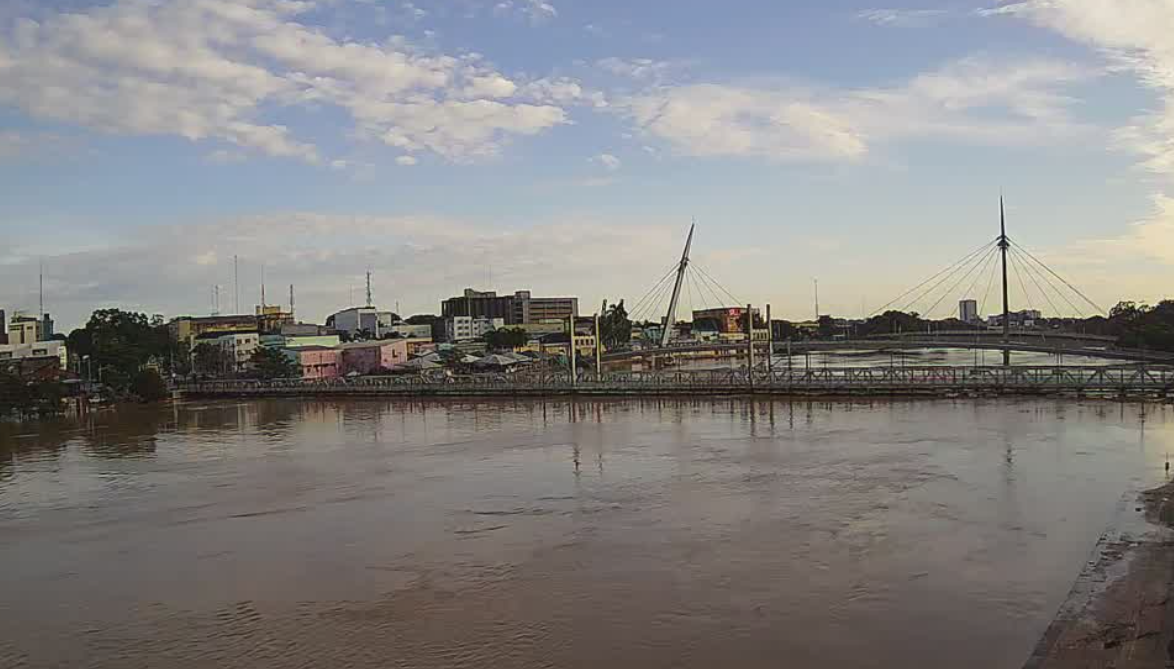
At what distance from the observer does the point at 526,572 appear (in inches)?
321

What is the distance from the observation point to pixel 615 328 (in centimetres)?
5553

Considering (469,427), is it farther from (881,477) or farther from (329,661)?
(329,661)

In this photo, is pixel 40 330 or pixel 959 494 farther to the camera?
pixel 40 330

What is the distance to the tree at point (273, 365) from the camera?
1494 inches

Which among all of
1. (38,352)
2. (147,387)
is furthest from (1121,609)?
(38,352)

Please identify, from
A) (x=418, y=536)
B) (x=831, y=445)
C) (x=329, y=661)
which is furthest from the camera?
(x=831, y=445)

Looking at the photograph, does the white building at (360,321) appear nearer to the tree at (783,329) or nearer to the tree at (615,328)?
the tree at (615,328)

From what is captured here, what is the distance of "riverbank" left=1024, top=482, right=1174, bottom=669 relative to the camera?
18.0 feet

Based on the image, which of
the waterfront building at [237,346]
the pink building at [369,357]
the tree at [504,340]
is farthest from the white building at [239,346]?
the tree at [504,340]

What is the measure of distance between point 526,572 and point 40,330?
189ft

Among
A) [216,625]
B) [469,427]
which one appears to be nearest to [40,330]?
[469,427]

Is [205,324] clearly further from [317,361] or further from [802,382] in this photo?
[802,382]

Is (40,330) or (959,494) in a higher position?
(40,330)

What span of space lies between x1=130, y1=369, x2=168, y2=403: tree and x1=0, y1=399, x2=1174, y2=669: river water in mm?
15532
